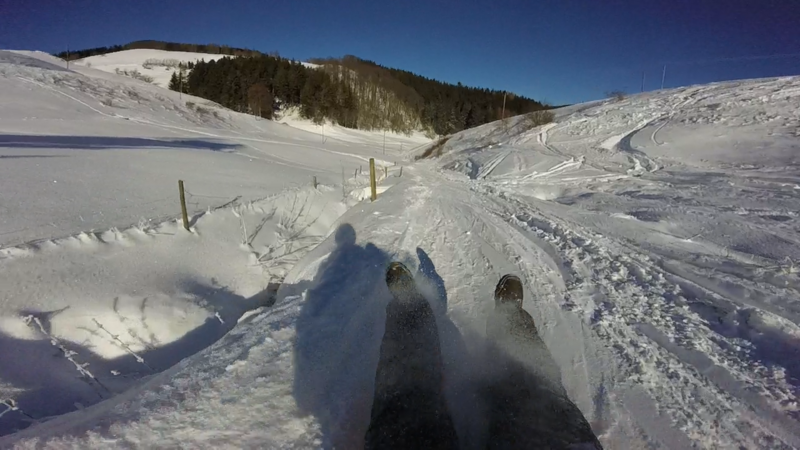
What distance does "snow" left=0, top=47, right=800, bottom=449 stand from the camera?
2756 millimetres

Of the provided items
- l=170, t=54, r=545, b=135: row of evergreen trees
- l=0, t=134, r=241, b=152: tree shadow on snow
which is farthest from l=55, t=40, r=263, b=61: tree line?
l=0, t=134, r=241, b=152: tree shadow on snow

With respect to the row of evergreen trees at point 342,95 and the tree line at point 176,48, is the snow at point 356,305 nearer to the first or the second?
the row of evergreen trees at point 342,95

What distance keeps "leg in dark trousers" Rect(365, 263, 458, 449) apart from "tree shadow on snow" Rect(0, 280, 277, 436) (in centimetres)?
184

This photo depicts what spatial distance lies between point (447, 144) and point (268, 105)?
29427 millimetres

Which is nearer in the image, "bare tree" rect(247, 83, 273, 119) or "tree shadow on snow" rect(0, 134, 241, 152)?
"tree shadow on snow" rect(0, 134, 241, 152)

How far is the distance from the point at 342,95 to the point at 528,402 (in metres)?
62.2

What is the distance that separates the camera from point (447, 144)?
127ft

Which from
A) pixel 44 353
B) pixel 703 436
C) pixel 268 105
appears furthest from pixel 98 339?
pixel 268 105

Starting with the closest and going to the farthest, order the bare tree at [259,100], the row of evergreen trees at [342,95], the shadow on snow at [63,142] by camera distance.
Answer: the shadow on snow at [63,142]
the bare tree at [259,100]
the row of evergreen trees at [342,95]

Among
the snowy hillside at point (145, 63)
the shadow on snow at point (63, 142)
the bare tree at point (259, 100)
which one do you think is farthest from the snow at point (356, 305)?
the snowy hillside at point (145, 63)

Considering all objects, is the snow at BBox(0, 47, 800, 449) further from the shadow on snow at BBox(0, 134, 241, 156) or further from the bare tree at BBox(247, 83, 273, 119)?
the bare tree at BBox(247, 83, 273, 119)

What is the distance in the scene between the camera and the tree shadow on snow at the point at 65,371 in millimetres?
3168

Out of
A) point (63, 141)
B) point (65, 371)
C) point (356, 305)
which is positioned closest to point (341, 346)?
point (356, 305)

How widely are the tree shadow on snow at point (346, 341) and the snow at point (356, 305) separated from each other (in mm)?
21
